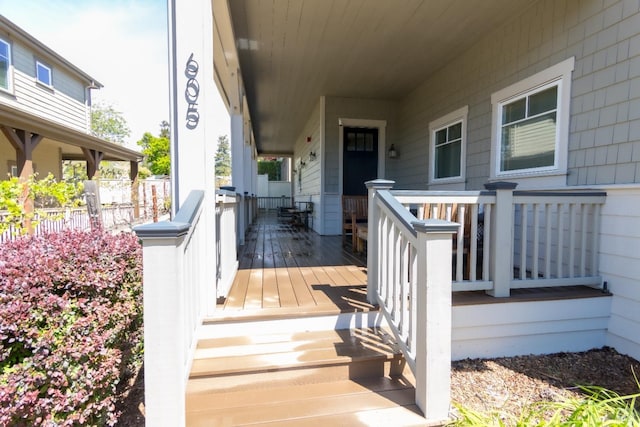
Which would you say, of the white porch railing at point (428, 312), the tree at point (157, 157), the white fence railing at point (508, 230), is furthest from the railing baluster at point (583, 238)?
the tree at point (157, 157)

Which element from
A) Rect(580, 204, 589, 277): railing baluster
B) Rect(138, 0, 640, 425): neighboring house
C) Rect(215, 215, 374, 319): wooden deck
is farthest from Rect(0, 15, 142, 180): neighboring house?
Rect(580, 204, 589, 277): railing baluster

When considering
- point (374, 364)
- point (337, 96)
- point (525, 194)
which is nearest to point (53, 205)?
point (337, 96)

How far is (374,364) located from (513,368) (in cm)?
132

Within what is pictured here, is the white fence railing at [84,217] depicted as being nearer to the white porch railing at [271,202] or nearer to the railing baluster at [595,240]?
the railing baluster at [595,240]

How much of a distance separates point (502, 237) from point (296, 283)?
189cm

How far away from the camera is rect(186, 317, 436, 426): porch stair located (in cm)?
175

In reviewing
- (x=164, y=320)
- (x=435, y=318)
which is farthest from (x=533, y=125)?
(x=164, y=320)

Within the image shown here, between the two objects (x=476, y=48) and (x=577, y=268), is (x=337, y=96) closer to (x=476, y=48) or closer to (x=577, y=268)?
(x=476, y=48)

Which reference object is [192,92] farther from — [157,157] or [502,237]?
[157,157]

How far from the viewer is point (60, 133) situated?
6.98 m

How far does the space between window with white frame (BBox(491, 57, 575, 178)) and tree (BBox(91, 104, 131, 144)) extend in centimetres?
2774

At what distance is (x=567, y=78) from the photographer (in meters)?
3.26

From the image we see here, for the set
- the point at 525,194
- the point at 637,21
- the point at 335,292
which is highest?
the point at 637,21

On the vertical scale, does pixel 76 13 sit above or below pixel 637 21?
above
